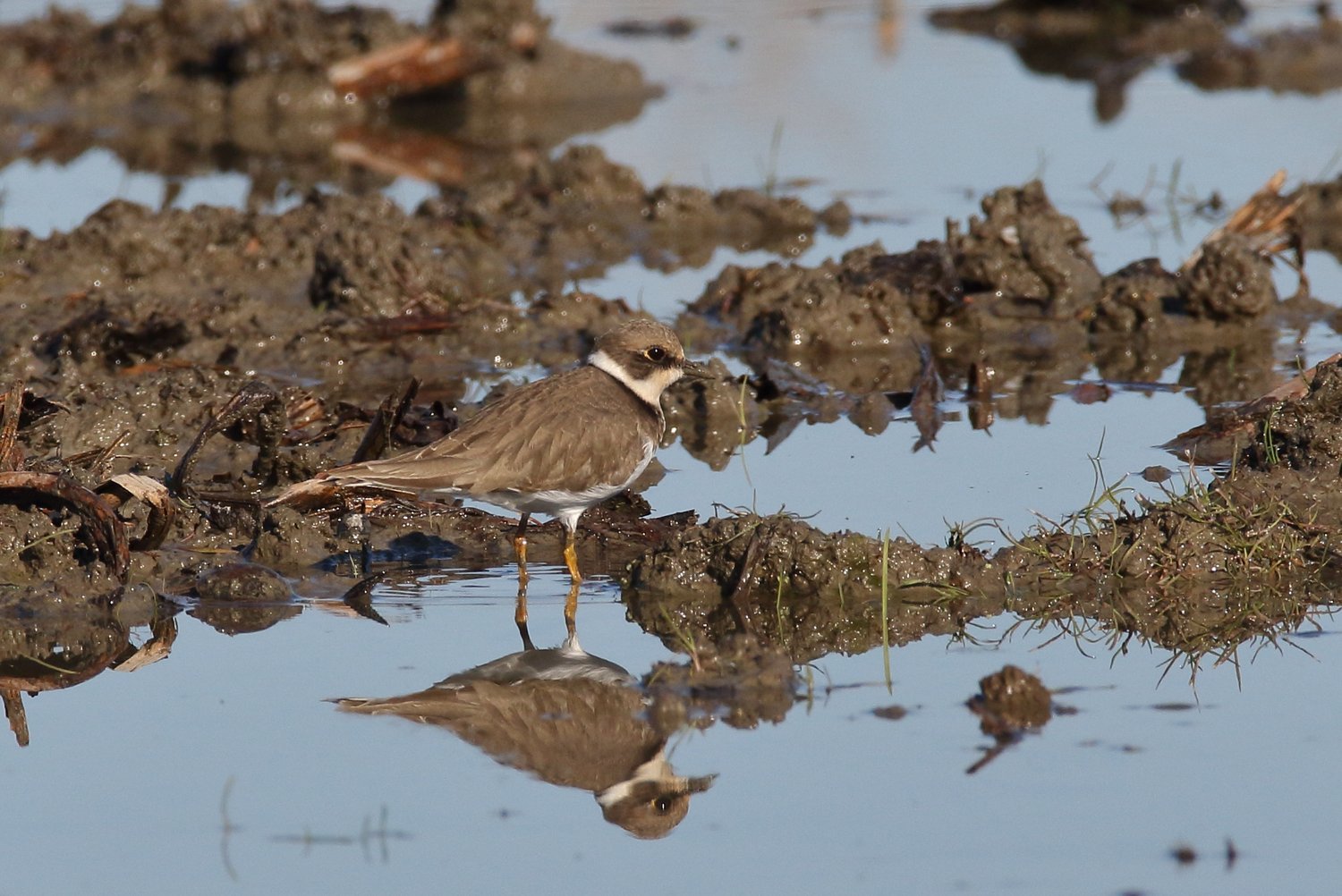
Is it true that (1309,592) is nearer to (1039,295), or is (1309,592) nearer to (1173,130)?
(1039,295)

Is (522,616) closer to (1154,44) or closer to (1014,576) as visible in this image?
(1014,576)

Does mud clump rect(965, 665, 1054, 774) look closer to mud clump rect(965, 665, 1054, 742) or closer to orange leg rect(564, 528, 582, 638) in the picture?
mud clump rect(965, 665, 1054, 742)

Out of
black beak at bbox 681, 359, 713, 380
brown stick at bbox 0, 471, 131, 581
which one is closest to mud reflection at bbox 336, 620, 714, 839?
brown stick at bbox 0, 471, 131, 581

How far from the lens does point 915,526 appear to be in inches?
306

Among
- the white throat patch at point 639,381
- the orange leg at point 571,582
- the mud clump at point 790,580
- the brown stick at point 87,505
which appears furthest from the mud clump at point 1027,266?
the brown stick at point 87,505

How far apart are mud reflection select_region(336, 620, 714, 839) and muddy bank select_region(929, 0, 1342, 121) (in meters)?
12.0

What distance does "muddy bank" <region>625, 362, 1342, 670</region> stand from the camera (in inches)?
270

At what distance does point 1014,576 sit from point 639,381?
1898mm

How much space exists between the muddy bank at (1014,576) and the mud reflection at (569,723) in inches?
21.3

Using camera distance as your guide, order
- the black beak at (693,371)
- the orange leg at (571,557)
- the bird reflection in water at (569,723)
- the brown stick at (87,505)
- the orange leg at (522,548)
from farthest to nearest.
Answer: the black beak at (693,371) → the orange leg at (522,548) → the orange leg at (571,557) → the brown stick at (87,505) → the bird reflection in water at (569,723)

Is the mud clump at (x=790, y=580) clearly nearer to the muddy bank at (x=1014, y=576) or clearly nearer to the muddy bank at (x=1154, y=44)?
the muddy bank at (x=1014, y=576)

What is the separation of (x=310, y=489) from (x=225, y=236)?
4.93 m

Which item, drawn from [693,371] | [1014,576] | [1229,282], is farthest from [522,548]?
[1229,282]

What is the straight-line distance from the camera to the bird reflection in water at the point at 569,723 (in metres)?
5.48
